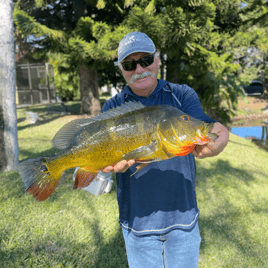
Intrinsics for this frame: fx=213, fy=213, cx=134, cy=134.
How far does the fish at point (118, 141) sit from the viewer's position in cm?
159

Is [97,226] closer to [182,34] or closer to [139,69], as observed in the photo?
[139,69]

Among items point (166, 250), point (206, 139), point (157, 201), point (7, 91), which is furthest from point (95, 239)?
point (7, 91)

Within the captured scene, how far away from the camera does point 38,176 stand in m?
1.81

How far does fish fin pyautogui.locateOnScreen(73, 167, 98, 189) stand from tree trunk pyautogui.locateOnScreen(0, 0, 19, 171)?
4045 mm

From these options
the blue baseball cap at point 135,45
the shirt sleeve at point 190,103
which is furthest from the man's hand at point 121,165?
the blue baseball cap at point 135,45

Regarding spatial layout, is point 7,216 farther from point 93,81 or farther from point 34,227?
point 93,81

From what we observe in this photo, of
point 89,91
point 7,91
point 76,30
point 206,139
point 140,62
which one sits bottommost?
point 89,91

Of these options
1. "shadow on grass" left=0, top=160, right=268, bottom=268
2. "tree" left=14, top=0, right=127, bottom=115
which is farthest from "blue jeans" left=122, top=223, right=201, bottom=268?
"tree" left=14, top=0, right=127, bottom=115

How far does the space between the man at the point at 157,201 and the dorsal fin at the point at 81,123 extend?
37cm

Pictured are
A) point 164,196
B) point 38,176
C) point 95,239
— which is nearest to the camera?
point 38,176

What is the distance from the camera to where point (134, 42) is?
202 cm

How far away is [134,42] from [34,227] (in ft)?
12.0

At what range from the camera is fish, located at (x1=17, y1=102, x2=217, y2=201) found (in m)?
1.59

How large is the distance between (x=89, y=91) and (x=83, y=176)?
11.7m
